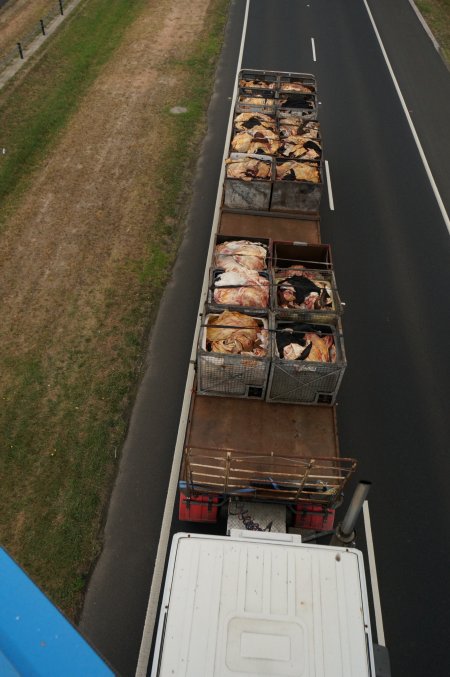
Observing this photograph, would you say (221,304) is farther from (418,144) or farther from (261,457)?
(418,144)

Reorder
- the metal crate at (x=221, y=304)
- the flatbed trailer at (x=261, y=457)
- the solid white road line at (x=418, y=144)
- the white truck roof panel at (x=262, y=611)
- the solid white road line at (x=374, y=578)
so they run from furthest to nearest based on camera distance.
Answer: the solid white road line at (x=418, y=144)
the metal crate at (x=221, y=304)
the solid white road line at (x=374, y=578)
the flatbed trailer at (x=261, y=457)
the white truck roof panel at (x=262, y=611)

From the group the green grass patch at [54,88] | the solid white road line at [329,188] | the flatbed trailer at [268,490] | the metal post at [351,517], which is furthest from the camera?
the green grass patch at [54,88]

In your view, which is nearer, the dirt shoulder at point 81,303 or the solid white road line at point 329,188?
the dirt shoulder at point 81,303

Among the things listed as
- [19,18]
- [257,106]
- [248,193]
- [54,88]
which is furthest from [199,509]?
[19,18]

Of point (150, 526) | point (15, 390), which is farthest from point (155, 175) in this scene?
point (150, 526)

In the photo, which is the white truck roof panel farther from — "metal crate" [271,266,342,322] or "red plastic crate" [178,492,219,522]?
"metal crate" [271,266,342,322]

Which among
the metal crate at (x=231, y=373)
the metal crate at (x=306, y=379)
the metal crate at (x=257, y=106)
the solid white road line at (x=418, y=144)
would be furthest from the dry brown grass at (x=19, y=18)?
the metal crate at (x=306, y=379)

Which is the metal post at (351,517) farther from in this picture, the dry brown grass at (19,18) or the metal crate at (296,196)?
the dry brown grass at (19,18)
